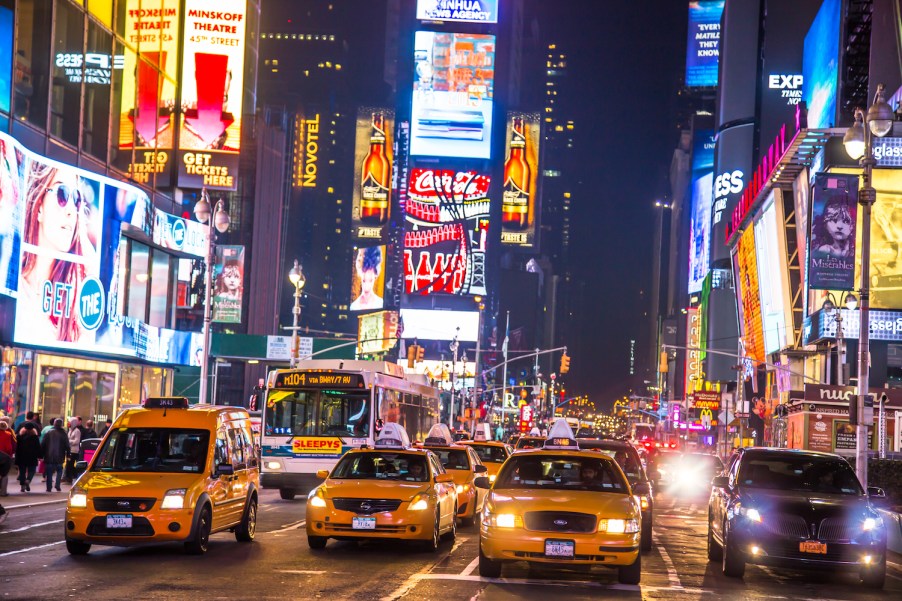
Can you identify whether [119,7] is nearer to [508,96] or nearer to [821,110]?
[821,110]

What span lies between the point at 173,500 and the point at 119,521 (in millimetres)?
715

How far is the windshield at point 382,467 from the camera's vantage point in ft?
Result: 59.0

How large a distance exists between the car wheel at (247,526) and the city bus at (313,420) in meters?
9.38

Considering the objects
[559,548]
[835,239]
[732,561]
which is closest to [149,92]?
[835,239]

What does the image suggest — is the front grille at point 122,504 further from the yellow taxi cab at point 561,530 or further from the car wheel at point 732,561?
the car wheel at point 732,561

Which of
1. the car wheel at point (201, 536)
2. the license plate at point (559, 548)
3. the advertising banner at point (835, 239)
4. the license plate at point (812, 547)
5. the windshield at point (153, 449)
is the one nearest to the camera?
the license plate at point (559, 548)

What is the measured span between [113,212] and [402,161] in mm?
133827

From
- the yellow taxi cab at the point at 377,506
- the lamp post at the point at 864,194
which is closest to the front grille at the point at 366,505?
the yellow taxi cab at the point at 377,506

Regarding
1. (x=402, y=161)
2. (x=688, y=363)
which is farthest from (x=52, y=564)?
(x=402, y=161)

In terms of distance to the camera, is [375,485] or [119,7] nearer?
[375,485]

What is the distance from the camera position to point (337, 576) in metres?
14.0

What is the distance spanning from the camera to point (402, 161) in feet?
589

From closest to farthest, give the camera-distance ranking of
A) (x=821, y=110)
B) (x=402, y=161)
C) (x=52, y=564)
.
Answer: (x=52, y=564), (x=821, y=110), (x=402, y=161)

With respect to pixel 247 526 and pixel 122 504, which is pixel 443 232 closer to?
pixel 247 526
